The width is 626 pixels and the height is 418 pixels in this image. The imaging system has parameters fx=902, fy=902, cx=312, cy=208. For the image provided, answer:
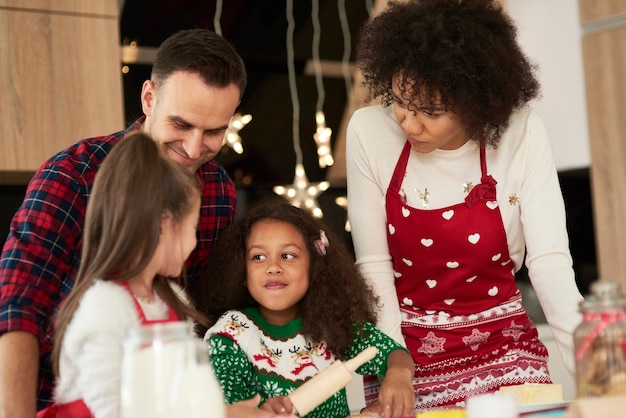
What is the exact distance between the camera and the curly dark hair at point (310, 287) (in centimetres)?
168

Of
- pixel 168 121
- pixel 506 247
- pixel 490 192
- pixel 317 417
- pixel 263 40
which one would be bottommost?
pixel 317 417

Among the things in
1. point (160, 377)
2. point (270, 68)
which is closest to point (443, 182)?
point (160, 377)

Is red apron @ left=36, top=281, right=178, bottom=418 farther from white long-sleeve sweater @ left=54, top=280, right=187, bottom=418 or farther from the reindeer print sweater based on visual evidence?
the reindeer print sweater

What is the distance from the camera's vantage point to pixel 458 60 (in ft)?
5.20

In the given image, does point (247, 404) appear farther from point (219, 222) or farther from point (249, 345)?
point (219, 222)

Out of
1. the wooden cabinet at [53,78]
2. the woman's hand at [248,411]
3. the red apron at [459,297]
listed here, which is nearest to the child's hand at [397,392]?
the red apron at [459,297]

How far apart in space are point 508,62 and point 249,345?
694 millimetres

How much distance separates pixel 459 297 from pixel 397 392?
1.10 feet

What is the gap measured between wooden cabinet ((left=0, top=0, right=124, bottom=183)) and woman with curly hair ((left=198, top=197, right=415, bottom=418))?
1.17 meters

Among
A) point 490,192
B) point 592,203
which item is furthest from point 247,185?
point 490,192

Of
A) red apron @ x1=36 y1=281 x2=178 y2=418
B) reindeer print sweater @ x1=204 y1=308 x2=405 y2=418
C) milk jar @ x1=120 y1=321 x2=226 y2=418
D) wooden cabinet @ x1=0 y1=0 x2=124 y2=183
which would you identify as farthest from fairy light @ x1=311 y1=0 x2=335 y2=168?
milk jar @ x1=120 y1=321 x2=226 y2=418

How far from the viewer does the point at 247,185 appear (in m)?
3.25

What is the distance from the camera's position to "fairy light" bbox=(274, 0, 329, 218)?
3.29m

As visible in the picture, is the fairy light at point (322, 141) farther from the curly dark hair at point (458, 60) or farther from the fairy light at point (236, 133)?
the curly dark hair at point (458, 60)
